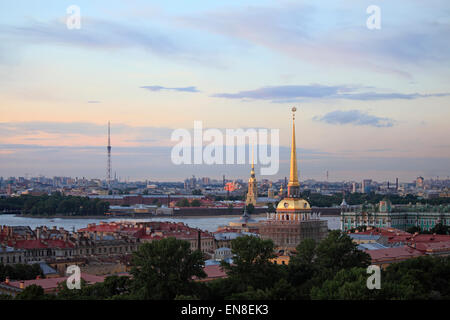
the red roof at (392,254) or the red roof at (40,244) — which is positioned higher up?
the red roof at (40,244)

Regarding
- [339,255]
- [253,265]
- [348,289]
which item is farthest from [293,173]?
[348,289]

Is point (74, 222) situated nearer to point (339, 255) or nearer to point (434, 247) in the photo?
point (434, 247)

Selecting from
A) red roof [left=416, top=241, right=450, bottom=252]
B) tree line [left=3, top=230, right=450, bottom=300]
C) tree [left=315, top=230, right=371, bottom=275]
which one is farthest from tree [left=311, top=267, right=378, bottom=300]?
red roof [left=416, top=241, right=450, bottom=252]

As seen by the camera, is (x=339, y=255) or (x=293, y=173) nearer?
(x=339, y=255)

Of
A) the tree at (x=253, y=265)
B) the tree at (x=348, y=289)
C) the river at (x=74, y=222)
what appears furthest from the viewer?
the river at (x=74, y=222)

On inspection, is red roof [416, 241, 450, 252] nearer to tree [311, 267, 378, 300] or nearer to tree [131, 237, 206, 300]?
tree [131, 237, 206, 300]

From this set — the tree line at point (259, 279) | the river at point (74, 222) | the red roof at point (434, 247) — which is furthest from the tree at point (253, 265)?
the river at point (74, 222)

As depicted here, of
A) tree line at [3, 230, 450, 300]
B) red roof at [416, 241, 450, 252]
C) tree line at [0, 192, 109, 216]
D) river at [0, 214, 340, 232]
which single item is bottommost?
river at [0, 214, 340, 232]

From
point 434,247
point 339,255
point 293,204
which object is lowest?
point 434,247

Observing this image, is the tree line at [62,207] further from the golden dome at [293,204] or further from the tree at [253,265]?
the tree at [253,265]
